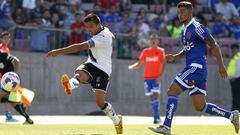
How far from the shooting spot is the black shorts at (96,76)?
45.6 ft

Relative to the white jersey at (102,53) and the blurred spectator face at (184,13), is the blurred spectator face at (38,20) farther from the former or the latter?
the blurred spectator face at (184,13)

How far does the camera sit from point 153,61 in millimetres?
20938

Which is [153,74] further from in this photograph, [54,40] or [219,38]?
[219,38]

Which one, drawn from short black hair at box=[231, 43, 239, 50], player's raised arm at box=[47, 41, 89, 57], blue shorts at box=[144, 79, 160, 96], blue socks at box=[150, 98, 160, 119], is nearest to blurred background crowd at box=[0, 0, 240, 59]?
short black hair at box=[231, 43, 239, 50]

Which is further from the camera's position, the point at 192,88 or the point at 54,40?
the point at 54,40

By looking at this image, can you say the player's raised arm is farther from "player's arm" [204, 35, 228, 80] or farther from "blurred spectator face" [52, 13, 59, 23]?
"blurred spectator face" [52, 13, 59, 23]

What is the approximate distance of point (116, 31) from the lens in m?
25.7

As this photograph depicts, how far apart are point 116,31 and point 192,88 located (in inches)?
496

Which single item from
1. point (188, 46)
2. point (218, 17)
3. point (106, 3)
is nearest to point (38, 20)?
point (106, 3)

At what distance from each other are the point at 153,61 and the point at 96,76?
23.4ft

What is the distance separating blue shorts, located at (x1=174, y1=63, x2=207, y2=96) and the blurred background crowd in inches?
447

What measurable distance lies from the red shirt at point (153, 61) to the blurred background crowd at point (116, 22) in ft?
13.6

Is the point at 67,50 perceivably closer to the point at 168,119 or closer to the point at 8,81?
the point at 168,119

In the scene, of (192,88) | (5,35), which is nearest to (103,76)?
(192,88)
